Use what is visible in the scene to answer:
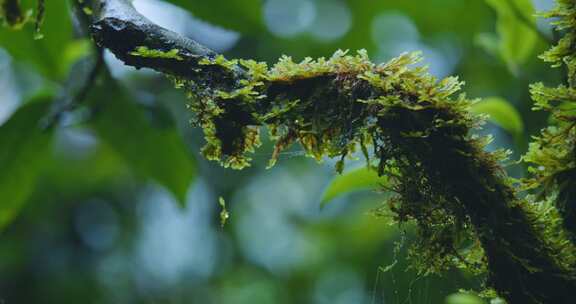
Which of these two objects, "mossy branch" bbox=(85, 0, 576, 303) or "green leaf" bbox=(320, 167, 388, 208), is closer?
"mossy branch" bbox=(85, 0, 576, 303)

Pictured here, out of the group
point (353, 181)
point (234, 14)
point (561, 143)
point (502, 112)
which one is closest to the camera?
point (561, 143)

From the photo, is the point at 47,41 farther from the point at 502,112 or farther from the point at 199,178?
the point at 199,178

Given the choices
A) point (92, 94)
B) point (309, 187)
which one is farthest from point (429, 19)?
point (92, 94)

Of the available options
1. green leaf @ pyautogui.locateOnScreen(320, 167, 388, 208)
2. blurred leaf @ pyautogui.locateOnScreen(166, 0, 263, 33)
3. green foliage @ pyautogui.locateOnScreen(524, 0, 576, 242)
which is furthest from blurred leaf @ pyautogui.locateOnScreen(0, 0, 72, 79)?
green foliage @ pyautogui.locateOnScreen(524, 0, 576, 242)

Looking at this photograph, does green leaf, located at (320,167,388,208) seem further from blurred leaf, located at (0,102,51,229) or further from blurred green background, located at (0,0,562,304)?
blurred leaf, located at (0,102,51,229)

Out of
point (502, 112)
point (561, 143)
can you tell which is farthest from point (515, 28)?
point (561, 143)

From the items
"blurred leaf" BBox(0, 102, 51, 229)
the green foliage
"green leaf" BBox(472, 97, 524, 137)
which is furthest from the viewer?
"blurred leaf" BBox(0, 102, 51, 229)

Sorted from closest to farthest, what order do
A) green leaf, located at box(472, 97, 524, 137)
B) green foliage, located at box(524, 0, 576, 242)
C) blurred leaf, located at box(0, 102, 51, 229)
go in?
green foliage, located at box(524, 0, 576, 242)
green leaf, located at box(472, 97, 524, 137)
blurred leaf, located at box(0, 102, 51, 229)
